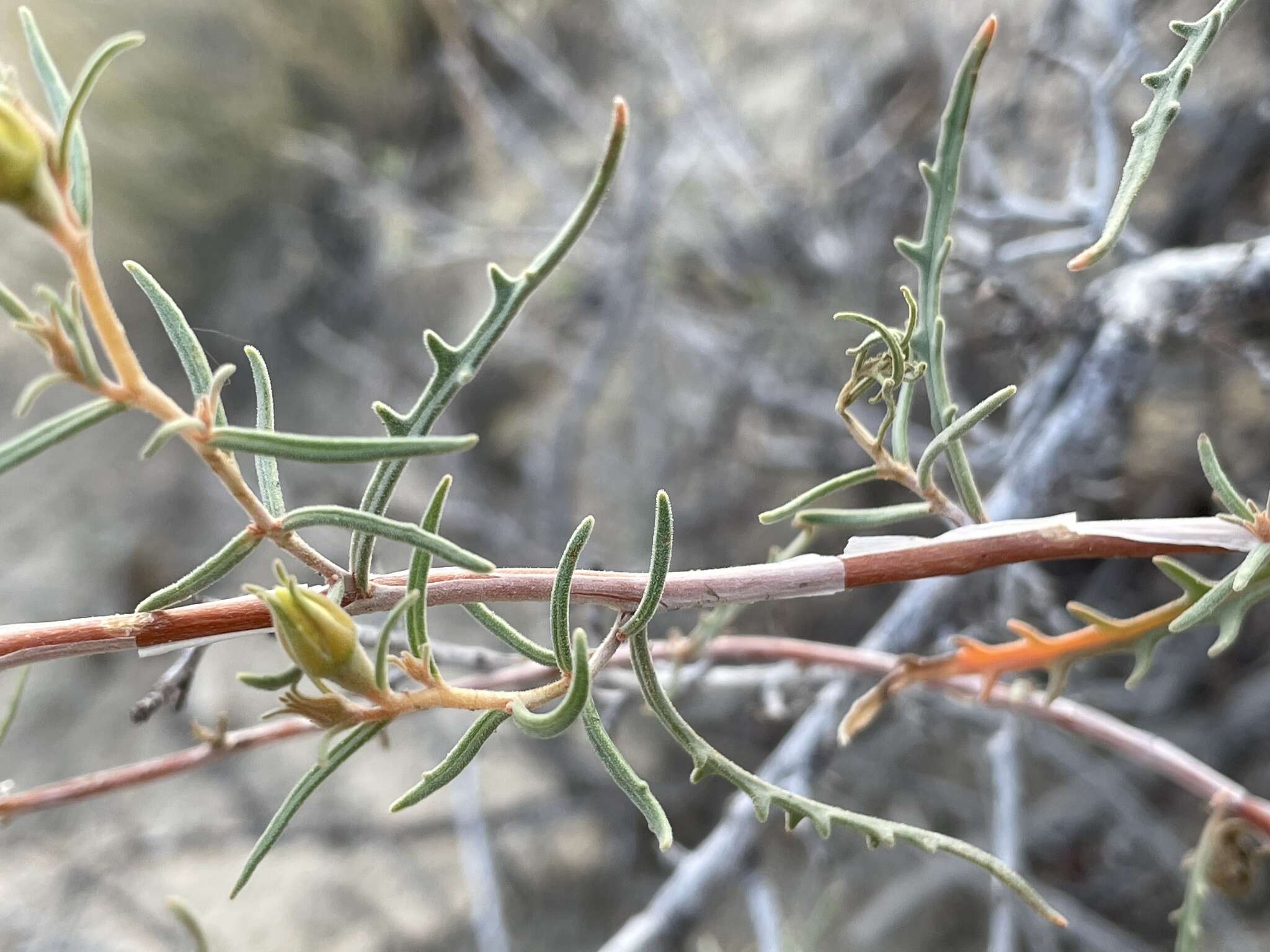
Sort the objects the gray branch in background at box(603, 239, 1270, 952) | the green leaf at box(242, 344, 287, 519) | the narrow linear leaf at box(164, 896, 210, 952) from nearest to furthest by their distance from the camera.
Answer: the green leaf at box(242, 344, 287, 519)
the narrow linear leaf at box(164, 896, 210, 952)
the gray branch in background at box(603, 239, 1270, 952)

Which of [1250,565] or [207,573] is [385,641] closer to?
[207,573]

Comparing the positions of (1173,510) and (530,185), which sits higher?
(530,185)

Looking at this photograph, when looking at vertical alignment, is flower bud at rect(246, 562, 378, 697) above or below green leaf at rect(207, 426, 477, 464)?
below

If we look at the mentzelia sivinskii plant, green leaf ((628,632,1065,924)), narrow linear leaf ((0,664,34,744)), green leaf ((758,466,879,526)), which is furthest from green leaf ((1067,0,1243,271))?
narrow linear leaf ((0,664,34,744))

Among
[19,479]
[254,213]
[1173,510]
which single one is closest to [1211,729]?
[1173,510]

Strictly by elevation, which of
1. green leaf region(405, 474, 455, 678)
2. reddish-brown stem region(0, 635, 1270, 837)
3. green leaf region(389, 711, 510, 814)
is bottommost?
reddish-brown stem region(0, 635, 1270, 837)

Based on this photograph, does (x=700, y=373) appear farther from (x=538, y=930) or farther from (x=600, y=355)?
(x=538, y=930)

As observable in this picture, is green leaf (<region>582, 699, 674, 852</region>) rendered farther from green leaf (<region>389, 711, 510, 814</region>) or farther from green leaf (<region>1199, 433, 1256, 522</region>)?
green leaf (<region>1199, 433, 1256, 522</region>)
